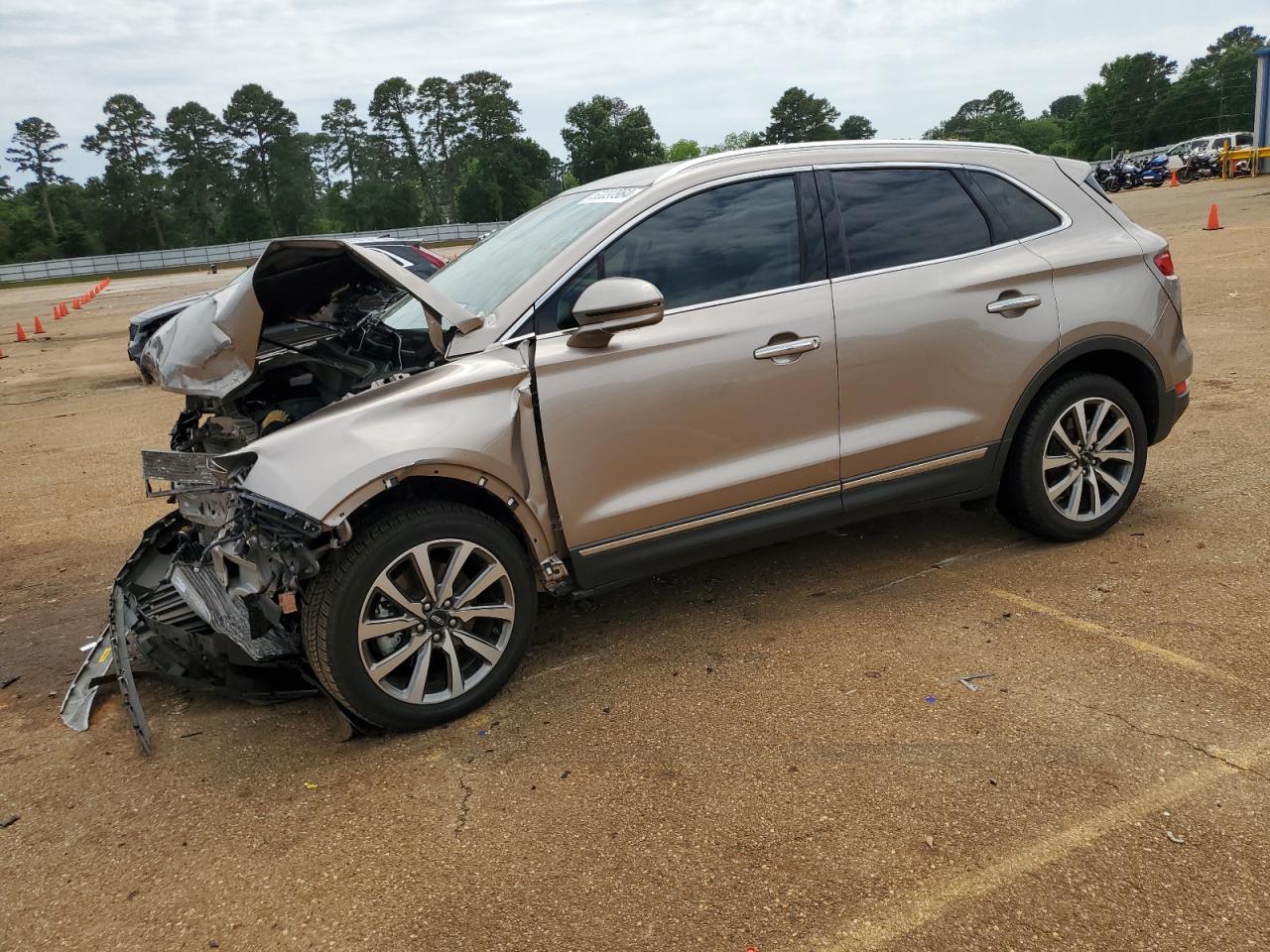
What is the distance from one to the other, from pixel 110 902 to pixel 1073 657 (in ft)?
10.9

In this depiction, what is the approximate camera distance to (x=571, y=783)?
9.82ft

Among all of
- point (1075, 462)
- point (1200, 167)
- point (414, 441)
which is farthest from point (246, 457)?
point (1200, 167)

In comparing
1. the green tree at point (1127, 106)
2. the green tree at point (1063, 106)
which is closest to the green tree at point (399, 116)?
the green tree at point (1127, 106)

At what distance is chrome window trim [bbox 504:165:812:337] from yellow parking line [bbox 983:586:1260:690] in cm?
176

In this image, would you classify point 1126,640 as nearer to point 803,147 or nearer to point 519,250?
point 803,147

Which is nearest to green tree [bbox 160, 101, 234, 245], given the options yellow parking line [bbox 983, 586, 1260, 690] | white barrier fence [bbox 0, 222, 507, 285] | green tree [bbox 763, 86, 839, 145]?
white barrier fence [bbox 0, 222, 507, 285]

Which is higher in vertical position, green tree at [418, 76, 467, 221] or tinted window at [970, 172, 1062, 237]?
green tree at [418, 76, 467, 221]

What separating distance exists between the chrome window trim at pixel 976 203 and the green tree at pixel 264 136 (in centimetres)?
9639

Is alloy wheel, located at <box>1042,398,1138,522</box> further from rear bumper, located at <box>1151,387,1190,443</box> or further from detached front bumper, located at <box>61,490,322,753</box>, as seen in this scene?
detached front bumper, located at <box>61,490,322,753</box>

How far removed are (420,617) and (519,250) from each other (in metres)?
1.67

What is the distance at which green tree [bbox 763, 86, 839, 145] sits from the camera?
10075 centimetres

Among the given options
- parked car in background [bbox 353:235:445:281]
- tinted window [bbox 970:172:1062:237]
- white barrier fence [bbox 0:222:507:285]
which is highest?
white barrier fence [bbox 0:222:507:285]

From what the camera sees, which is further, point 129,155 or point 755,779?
point 129,155

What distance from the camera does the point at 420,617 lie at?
3.24m
